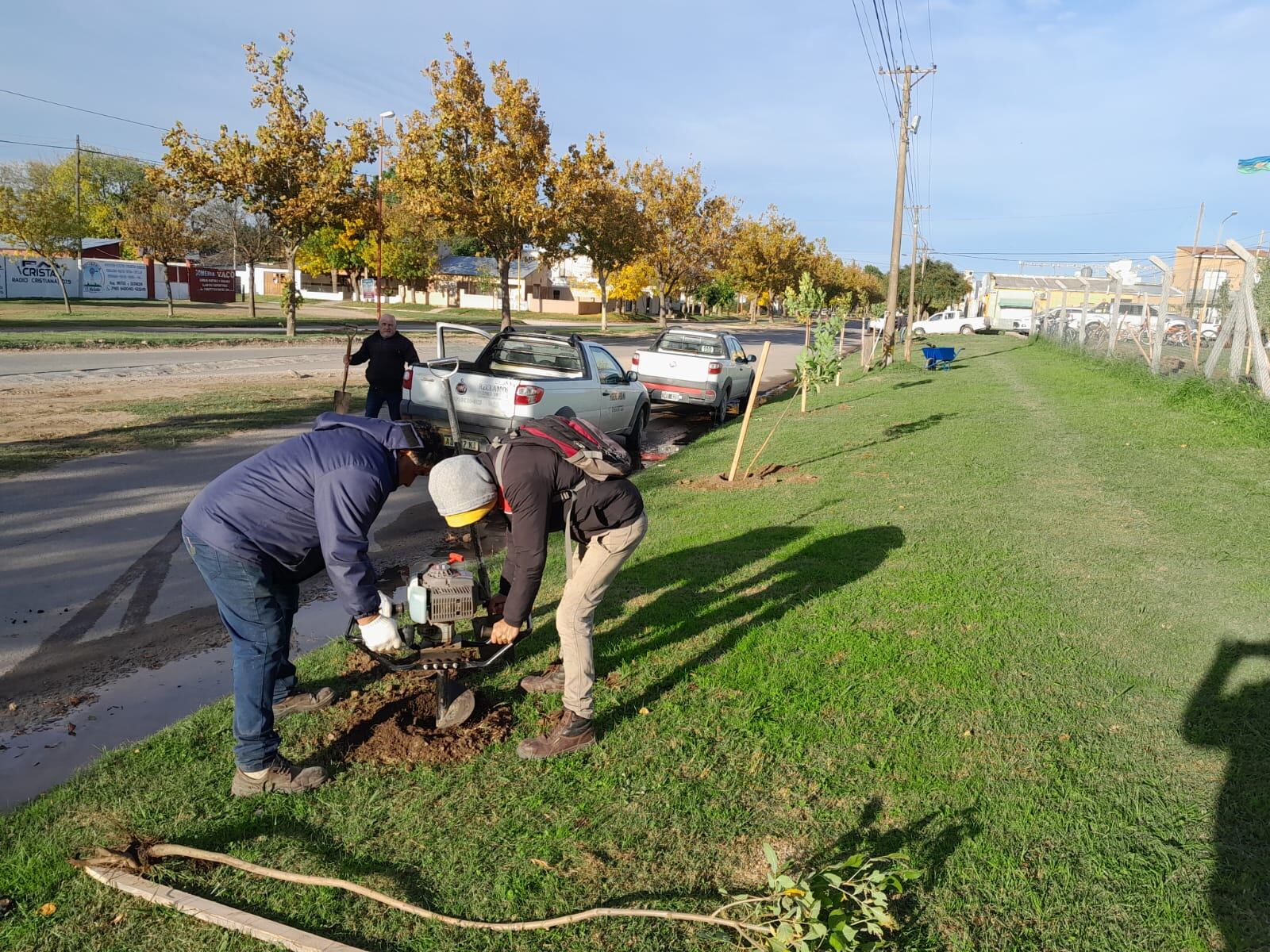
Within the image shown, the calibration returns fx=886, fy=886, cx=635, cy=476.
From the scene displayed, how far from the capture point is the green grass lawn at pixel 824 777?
2.97 metres

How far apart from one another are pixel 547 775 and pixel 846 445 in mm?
9249

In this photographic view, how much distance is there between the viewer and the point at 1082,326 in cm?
2753

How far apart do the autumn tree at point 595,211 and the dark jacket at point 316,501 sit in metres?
25.2

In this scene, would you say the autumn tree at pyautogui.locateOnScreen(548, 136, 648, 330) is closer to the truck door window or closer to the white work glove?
the truck door window

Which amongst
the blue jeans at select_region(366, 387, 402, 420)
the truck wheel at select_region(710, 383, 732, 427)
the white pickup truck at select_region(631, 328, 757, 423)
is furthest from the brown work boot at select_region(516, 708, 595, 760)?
the truck wheel at select_region(710, 383, 732, 427)

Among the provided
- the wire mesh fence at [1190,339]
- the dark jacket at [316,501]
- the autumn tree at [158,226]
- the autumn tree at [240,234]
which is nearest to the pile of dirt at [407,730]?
the dark jacket at [316,501]

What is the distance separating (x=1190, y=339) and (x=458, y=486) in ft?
60.0

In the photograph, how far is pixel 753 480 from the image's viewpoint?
32.0 ft

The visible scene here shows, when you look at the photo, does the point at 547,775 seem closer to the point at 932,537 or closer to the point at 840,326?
the point at 932,537

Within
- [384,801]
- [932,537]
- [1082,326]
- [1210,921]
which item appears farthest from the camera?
[1082,326]

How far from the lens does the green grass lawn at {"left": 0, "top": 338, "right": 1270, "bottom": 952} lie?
297 cm

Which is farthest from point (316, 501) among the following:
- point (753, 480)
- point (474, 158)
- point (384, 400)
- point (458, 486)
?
point (474, 158)

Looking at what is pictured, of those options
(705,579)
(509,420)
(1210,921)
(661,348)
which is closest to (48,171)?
→ (661,348)

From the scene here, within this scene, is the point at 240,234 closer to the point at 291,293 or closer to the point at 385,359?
the point at 291,293
